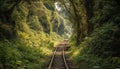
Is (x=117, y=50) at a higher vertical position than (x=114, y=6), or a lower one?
lower

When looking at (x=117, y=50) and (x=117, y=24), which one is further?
(x=117, y=24)

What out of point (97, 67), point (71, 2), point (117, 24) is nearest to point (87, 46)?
point (117, 24)

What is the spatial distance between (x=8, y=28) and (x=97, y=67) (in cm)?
1140

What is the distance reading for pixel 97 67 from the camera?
1422 centimetres

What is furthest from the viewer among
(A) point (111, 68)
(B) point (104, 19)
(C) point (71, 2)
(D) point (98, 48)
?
(C) point (71, 2)

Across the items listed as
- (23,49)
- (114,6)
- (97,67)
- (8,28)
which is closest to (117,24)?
(114,6)

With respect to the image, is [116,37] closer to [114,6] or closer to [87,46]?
[114,6]

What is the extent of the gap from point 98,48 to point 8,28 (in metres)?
9.37

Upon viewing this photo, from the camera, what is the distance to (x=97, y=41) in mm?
18125

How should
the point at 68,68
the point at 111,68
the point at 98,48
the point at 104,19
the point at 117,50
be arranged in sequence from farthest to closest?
1. the point at 104,19
2. the point at 98,48
3. the point at 68,68
4. the point at 117,50
5. the point at 111,68

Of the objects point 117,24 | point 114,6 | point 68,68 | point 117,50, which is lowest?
point 68,68

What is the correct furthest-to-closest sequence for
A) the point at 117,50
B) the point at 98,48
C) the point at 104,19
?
the point at 104,19 < the point at 98,48 < the point at 117,50

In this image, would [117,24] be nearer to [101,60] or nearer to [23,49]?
[101,60]

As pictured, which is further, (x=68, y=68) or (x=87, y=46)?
(x=87, y=46)
